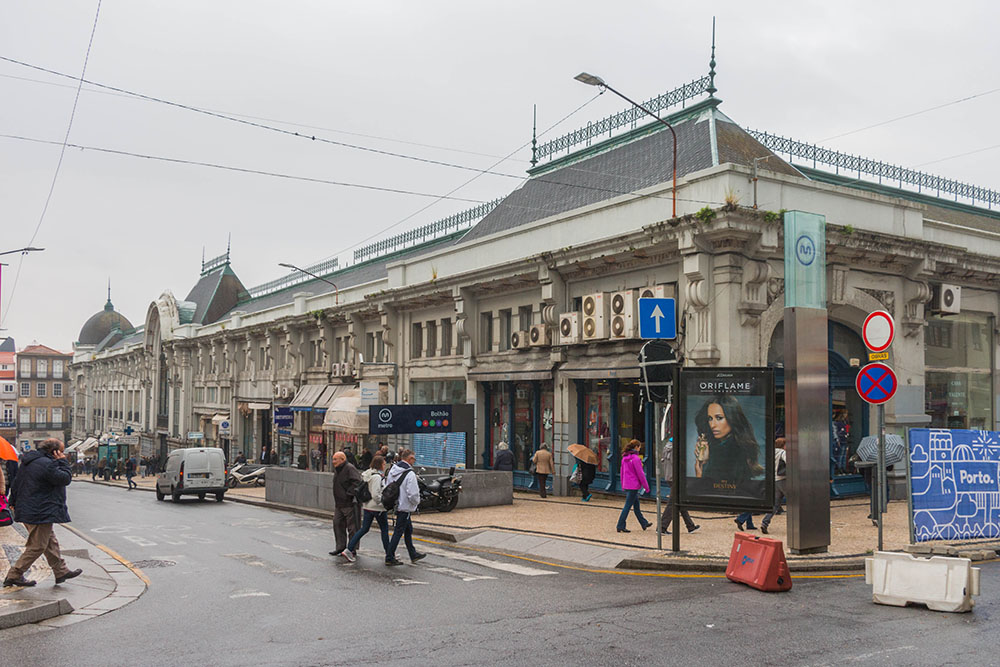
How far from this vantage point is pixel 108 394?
278ft

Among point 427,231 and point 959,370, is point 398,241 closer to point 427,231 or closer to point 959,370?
point 427,231

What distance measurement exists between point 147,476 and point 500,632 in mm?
57715

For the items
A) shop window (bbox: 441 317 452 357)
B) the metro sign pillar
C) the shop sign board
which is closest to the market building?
shop window (bbox: 441 317 452 357)

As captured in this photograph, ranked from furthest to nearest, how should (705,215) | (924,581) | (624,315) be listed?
(624,315), (705,215), (924,581)

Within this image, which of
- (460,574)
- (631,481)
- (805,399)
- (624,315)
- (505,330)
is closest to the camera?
(460,574)

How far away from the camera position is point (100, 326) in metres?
99.1

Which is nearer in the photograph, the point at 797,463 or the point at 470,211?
the point at 797,463

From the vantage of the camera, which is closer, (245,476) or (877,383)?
(877,383)

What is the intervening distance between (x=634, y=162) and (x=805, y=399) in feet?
47.6

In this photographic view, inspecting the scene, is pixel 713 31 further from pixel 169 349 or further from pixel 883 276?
pixel 169 349

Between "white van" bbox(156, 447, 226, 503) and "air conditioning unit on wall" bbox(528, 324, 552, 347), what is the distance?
11.7m

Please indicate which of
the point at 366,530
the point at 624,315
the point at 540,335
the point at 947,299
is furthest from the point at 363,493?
the point at 947,299

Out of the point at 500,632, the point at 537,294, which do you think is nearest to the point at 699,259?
the point at 537,294

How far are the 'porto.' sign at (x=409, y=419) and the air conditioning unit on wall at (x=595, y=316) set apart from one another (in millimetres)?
4841
